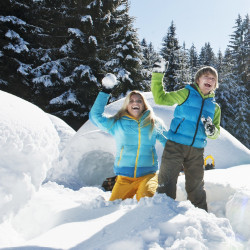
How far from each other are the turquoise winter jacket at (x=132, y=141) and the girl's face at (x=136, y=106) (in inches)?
2.9

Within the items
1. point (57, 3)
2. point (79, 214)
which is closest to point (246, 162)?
point (79, 214)

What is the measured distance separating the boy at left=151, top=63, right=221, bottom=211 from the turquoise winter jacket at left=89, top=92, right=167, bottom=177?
324mm

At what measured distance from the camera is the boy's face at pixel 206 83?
2.90 meters

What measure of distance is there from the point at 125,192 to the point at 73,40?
12013 millimetres

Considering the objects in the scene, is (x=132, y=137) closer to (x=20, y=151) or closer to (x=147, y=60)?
(x=20, y=151)

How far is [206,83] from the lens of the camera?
292cm

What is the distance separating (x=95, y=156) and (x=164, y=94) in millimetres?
3503

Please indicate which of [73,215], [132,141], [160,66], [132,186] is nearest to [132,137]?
[132,141]

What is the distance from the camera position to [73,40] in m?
13.6

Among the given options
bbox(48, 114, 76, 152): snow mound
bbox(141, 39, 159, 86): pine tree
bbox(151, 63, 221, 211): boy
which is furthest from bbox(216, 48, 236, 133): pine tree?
bbox(151, 63, 221, 211): boy

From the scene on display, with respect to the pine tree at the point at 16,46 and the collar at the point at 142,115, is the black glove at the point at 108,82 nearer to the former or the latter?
the collar at the point at 142,115

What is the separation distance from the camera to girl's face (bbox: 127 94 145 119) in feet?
10.9

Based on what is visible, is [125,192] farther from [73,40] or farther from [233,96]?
[233,96]

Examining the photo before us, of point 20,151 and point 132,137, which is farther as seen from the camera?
point 132,137
